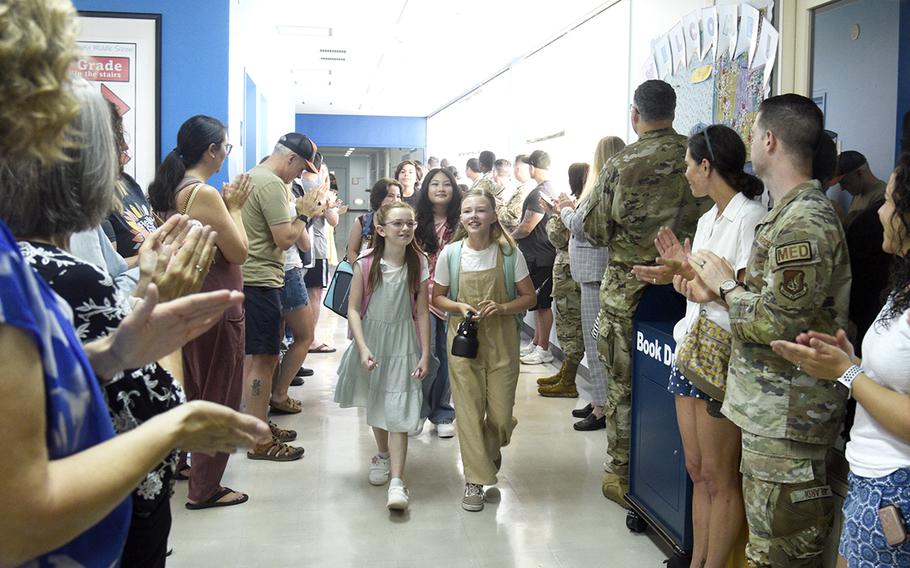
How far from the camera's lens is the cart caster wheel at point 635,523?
11.0 feet

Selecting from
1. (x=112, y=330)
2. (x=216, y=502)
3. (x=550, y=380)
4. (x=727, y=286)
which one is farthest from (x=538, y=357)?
(x=112, y=330)

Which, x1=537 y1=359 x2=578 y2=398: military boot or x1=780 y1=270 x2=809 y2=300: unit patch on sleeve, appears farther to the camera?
x1=537 y1=359 x2=578 y2=398: military boot

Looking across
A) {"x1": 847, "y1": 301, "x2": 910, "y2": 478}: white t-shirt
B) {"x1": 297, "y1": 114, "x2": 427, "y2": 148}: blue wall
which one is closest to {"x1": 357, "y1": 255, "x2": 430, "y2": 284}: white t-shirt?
{"x1": 847, "y1": 301, "x2": 910, "y2": 478}: white t-shirt

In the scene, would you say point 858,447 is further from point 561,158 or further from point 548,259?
point 561,158

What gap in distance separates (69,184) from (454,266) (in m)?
2.56

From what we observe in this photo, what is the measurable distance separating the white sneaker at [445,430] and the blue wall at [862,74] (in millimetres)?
2682

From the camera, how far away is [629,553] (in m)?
3.19

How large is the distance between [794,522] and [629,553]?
3.59 ft

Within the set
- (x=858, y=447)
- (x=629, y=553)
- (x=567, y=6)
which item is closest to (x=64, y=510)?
(x=858, y=447)

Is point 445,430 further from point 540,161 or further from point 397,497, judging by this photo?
point 540,161

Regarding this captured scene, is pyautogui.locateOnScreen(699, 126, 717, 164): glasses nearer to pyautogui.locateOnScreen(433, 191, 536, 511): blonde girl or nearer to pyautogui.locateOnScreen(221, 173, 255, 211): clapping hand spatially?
pyautogui.locateOnScreen(433, 191, 536, 511): blonde girl

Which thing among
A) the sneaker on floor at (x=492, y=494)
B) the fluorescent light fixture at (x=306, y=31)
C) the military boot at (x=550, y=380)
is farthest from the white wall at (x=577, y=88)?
the sneaker on floor at (x=492, y=494)

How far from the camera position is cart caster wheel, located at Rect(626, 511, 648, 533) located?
3.36m

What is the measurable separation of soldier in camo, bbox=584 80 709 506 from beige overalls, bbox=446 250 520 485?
1.46 ft
